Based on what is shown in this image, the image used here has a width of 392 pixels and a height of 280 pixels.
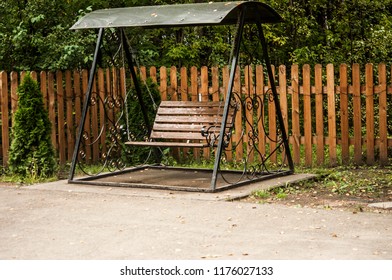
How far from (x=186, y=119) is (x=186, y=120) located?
0.01 meters

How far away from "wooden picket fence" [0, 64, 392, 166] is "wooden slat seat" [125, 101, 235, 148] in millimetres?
1449

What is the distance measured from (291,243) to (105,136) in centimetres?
754

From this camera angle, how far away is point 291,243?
692 centimetres

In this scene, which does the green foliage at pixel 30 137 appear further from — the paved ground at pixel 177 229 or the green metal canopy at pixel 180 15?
the paved ground at pixel 177 229

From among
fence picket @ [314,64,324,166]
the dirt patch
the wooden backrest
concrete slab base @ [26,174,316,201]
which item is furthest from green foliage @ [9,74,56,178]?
fence picket @ [314,64,324,166]

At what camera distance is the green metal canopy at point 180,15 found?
1020 cm

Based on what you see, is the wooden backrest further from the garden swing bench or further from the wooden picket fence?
the wooden picket fence

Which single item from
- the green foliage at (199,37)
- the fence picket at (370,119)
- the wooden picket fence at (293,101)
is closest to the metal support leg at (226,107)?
the wooden picket fence at (293,101)

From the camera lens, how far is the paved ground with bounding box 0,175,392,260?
6637 millimetres

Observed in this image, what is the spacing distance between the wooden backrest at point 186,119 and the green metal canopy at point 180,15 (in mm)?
1303

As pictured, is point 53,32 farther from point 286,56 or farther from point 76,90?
point 286,56

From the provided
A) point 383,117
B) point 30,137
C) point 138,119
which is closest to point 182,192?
point 30,137

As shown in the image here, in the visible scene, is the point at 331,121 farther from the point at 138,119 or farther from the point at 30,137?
the point at 30,137
